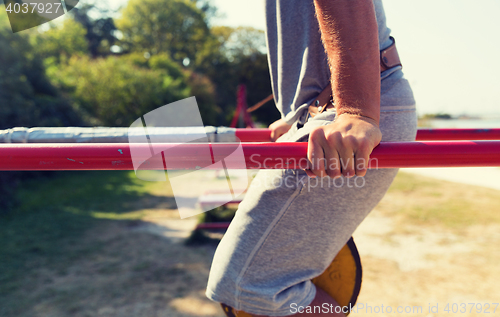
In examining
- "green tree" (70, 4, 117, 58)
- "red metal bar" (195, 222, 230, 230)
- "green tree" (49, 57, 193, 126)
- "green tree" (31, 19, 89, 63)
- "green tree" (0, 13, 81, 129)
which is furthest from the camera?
"green tree" (70, 4, 117, 58)

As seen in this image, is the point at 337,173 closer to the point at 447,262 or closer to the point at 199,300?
the point at 199,300

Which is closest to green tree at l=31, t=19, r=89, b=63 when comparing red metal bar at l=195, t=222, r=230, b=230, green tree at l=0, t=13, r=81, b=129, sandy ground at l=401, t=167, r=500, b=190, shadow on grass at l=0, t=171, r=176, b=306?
green tree at l=0, t=13, r=81, b=129

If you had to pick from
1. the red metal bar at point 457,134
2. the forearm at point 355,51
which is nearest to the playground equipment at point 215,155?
the forearm at point 355,51

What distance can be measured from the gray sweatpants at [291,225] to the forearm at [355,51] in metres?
0.11

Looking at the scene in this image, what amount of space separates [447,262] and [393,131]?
2.96m

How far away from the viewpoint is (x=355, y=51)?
2.59 feet

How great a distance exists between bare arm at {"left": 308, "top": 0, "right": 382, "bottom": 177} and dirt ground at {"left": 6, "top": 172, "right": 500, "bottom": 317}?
215 cm

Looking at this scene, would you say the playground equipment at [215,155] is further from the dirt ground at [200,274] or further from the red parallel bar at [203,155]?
the dirt ground at [200,274]

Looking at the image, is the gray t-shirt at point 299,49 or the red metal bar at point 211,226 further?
the red metal bar at point 211,226

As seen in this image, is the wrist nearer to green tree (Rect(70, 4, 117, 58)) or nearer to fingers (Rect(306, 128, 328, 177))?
fingers (Rect(306, 128, 328, 177))

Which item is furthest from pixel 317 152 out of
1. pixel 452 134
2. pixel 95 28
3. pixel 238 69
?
pixel 95 28

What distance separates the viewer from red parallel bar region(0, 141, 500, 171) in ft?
2.67

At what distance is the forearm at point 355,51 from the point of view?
78cm

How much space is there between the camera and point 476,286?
283cm
